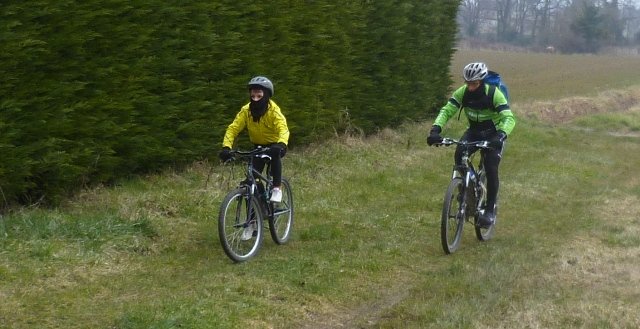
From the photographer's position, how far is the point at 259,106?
304 inches

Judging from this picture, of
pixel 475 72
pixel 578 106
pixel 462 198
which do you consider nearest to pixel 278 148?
pixel 462 198

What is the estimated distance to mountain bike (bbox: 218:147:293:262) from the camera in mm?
7242

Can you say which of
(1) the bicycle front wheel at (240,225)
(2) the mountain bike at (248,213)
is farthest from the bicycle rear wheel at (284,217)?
(1) the bicycle front wheel at (240,225)

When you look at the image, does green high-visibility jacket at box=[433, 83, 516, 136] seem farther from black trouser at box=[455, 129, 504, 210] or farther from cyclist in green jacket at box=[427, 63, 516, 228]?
black trouser at box=[455, 129, 504, 210]

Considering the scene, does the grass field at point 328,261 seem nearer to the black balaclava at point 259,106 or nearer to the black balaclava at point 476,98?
the black balaclava at point 259,106

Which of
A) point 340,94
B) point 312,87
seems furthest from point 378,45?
point 312,87

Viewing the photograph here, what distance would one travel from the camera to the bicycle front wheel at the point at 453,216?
8.16 meters

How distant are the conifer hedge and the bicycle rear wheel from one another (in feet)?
6.38

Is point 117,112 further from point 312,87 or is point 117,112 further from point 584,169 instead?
point 584,169

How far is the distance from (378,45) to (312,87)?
3493 mm

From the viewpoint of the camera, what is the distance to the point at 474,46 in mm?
98125

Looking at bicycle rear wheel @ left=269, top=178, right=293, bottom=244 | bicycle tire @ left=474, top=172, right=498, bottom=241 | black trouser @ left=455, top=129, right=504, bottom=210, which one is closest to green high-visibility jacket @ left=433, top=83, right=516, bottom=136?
black trouser @ left=455, top=129, right=504, bottom=210

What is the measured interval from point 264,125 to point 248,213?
0.90m

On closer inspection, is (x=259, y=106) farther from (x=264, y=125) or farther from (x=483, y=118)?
(x=483, y=118)
